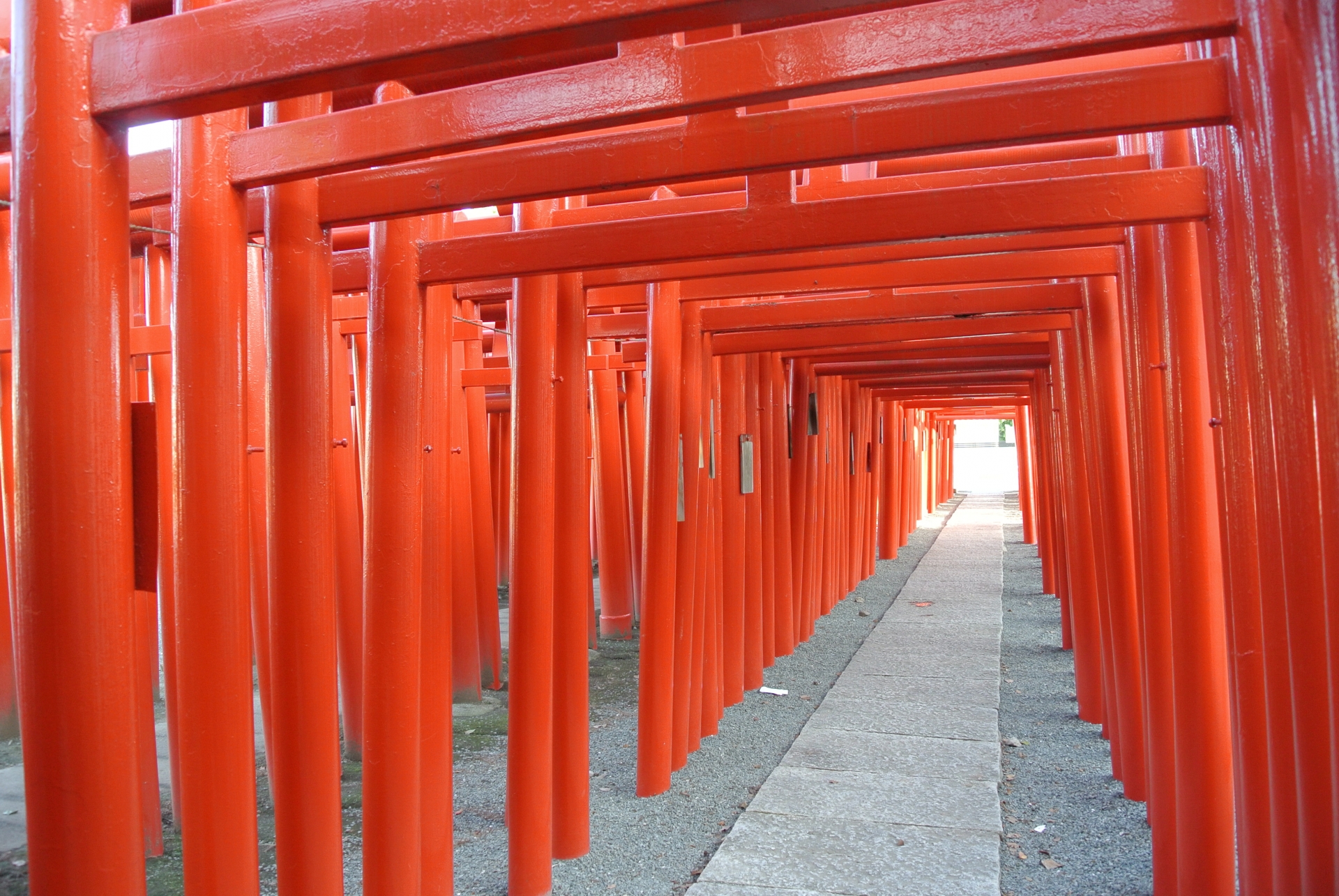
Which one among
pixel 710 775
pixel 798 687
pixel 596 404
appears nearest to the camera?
pixel 710 775

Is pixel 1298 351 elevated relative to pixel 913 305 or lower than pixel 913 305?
lower

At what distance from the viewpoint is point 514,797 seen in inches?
170

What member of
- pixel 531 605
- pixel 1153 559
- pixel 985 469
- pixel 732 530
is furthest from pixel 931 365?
pixel 985 469

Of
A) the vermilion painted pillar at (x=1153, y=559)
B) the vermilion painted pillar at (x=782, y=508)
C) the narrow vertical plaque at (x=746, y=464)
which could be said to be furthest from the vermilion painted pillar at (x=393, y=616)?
the vermilion painted pillar at (x=782, y=508)

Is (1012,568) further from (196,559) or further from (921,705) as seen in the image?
(196,559)

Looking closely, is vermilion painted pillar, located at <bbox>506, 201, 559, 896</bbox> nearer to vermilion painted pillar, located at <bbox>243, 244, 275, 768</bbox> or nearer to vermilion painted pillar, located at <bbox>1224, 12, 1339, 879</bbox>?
vermilion painted pillar, located at <bbox>243, 244, 275, 768</bbox>

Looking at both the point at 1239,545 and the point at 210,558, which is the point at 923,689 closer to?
the point at 1239,545

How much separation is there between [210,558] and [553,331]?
2.06 m

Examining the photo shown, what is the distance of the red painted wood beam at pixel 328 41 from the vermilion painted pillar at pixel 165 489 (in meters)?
2.54

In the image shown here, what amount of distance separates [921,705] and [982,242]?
4.00 m

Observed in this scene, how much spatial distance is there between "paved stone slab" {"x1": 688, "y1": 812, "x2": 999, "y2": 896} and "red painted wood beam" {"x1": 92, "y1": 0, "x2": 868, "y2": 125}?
3.45 meters

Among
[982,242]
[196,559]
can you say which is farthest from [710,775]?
[196,559]

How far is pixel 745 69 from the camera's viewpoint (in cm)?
225

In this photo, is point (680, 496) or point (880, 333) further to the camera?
point (880, 333)
